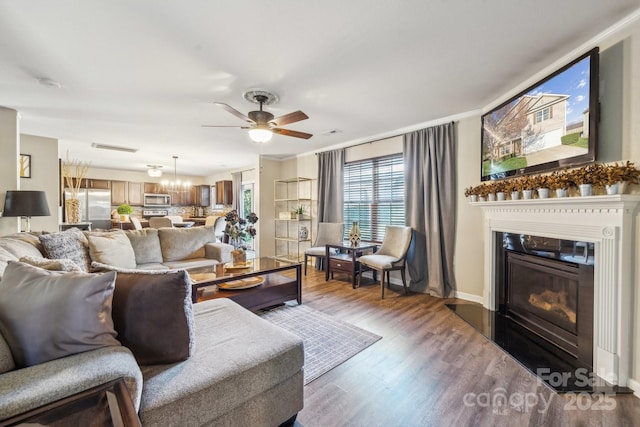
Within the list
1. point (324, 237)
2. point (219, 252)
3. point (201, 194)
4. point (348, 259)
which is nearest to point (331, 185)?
point (324, 237)

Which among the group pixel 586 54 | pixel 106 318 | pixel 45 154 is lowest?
pixel 106 318

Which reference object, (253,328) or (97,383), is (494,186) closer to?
(253,328)

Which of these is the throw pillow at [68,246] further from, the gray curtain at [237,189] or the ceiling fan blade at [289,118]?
the gray curtain at [237,189]

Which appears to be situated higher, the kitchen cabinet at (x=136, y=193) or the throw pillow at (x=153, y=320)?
the kitchen cabinet at (x=136, y=193)

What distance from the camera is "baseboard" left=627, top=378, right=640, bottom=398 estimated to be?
5.68 feet

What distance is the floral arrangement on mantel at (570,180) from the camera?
5.78 ft

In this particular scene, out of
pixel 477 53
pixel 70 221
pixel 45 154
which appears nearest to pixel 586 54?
pixel 477 53

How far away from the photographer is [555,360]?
211 centimetres

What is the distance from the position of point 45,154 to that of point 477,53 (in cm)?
617

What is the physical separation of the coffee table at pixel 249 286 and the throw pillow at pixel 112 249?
98cm

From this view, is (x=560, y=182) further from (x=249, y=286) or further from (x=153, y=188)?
(x=153, y=188)

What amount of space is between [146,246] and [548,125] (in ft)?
16.1

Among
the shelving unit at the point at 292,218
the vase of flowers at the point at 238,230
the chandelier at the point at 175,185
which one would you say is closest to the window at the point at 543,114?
the vase of flowers at the point at 238,230

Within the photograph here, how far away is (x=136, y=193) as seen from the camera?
8148mm
